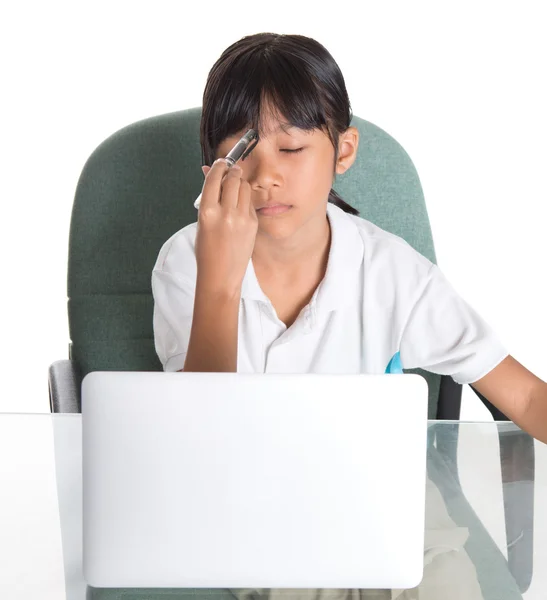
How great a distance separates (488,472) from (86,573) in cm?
55

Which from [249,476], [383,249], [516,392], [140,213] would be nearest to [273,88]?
[383,249]

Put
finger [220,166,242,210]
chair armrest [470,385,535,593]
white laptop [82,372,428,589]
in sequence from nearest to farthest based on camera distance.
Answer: white laptop [82,372,428,589] → chair armrest [470,385,535,593] → finger [220,166,242,210]

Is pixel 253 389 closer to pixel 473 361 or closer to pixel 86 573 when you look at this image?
pixel 86 573

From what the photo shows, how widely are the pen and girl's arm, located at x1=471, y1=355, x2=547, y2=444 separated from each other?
497 mm

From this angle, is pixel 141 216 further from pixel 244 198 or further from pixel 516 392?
pixel 516 392

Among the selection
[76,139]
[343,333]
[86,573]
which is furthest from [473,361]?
[76,139]

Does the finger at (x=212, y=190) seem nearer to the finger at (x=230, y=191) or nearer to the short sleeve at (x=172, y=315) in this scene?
the finger at (x=230, y=191)

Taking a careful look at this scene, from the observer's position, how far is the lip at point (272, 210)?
1.39m

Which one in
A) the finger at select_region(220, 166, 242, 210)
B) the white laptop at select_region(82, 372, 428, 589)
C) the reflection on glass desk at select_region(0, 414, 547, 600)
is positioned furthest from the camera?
the finger at select_region(220, 166, 242, 210)

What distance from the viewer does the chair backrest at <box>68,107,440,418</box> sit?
1.70 m

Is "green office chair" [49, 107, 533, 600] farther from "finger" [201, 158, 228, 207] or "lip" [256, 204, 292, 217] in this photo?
"finger" [201, 158, 228, 207]

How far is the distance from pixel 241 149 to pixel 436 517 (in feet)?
1.79

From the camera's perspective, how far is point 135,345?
173 cm

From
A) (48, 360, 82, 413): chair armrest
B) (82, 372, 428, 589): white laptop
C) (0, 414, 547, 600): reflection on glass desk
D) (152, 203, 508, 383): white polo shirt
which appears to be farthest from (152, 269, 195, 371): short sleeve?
(82, 372, 428, 589): white laptop
